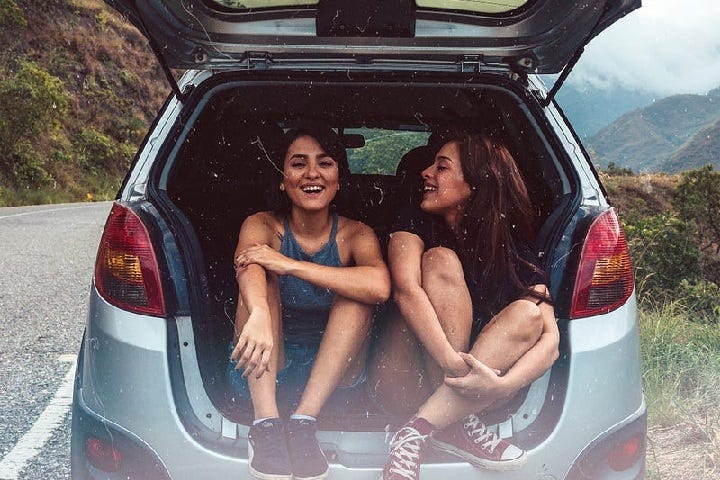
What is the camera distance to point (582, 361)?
6.88 feet

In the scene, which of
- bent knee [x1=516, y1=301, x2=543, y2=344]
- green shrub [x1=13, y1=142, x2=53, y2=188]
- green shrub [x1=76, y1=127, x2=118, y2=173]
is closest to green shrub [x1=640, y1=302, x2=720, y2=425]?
bent knee [x1=516, y1=301, x2=543, y2=344]

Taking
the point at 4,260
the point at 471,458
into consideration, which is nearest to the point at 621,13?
the point at 471,458

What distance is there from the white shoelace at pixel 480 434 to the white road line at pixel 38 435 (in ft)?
6.19

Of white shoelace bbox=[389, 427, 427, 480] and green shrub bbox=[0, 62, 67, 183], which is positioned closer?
white shoelace bbox=[389, 427, 427, 480]

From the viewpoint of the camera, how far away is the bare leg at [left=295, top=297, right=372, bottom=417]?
89.9 inches

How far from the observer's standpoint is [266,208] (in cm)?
338

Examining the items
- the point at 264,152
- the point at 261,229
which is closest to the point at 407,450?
the point at 261,229

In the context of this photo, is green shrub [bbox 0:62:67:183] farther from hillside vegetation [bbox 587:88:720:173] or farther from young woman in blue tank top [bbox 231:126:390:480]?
hillside vegetation [bbox 587:88:720:173]

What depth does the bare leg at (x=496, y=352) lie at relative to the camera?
2195mm

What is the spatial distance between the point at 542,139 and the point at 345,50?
2.21 feet

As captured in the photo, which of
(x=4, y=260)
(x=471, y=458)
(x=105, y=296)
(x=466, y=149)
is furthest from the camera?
(x=4, y=260)

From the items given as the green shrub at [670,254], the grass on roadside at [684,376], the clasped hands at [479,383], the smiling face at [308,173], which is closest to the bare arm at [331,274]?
the smiling face at [308,173]

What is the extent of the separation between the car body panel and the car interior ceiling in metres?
0.17

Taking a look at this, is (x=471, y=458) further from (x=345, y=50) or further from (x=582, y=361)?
(x=345, y=50)
